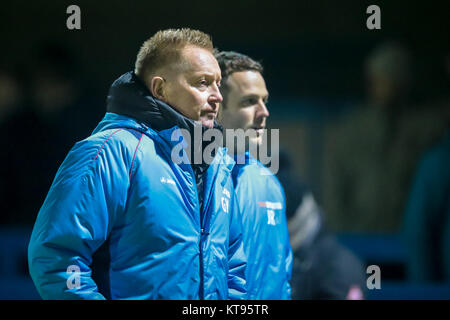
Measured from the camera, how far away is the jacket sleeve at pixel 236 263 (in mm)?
2352

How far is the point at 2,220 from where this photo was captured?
4520 mm

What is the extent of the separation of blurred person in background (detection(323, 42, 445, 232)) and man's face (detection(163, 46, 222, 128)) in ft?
10.3

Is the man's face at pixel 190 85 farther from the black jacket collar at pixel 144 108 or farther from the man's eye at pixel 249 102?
the man's eye at pixel 249 102

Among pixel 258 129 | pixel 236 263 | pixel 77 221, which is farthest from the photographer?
pixel 258 129

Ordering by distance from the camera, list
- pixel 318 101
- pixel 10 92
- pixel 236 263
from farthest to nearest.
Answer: pixel 318 101 < pixel 10 92 < pixel 236 263

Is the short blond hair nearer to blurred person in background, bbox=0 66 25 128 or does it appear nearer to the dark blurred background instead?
the dark blurred background

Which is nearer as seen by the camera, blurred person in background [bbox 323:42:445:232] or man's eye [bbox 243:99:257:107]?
man's eye [bbox 243:99:257:107]

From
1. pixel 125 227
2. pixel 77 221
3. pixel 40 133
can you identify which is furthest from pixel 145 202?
pixel 40 133

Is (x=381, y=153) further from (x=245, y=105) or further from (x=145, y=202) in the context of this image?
(x=145, y=202)

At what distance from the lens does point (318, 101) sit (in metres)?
6.20

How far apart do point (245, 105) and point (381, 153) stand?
2560mm

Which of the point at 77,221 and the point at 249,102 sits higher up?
the point at 249,102

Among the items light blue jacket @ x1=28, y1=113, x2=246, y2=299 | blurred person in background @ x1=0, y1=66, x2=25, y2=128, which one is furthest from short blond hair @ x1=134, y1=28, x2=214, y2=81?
blurred person in background @ x1=0, y1=66, x2=25, y2=128

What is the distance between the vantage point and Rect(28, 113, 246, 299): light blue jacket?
6.42ft
